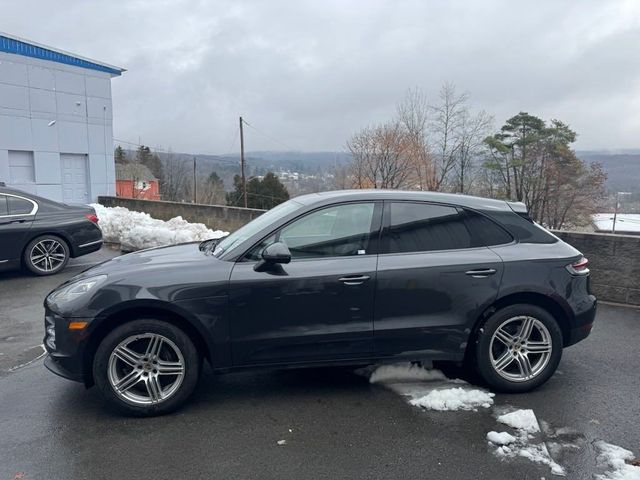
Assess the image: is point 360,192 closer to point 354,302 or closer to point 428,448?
point 354,302

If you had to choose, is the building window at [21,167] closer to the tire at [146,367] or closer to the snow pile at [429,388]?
the tire at [146,367]

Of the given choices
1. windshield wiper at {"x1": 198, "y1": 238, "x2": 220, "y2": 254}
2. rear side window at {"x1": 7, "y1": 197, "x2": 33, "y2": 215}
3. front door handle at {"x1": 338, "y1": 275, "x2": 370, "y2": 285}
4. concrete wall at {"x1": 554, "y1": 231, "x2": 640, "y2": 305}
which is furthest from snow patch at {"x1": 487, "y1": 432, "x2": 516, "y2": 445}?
rear side window at {"x1": 7, "y1": 197, "x2": 33, "y2": 215}

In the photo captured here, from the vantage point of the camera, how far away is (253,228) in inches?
165

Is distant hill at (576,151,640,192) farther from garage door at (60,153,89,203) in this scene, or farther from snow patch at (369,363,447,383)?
snow patch at (369,363,447,383)

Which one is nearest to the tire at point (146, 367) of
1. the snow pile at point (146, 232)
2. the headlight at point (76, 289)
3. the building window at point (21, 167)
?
the headlight at point (76, 289)

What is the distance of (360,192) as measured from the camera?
4.25 meters

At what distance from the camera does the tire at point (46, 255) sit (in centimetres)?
824

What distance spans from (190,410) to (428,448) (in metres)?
1.73

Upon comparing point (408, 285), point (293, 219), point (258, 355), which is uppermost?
point (293, 219)

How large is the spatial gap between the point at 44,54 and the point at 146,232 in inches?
511

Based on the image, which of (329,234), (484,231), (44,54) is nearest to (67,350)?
(329,234)

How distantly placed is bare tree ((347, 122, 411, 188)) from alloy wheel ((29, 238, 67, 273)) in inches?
1404

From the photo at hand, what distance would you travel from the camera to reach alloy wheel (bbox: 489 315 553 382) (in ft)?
13.4

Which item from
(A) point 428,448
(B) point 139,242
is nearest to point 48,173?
(B) point 139,242
